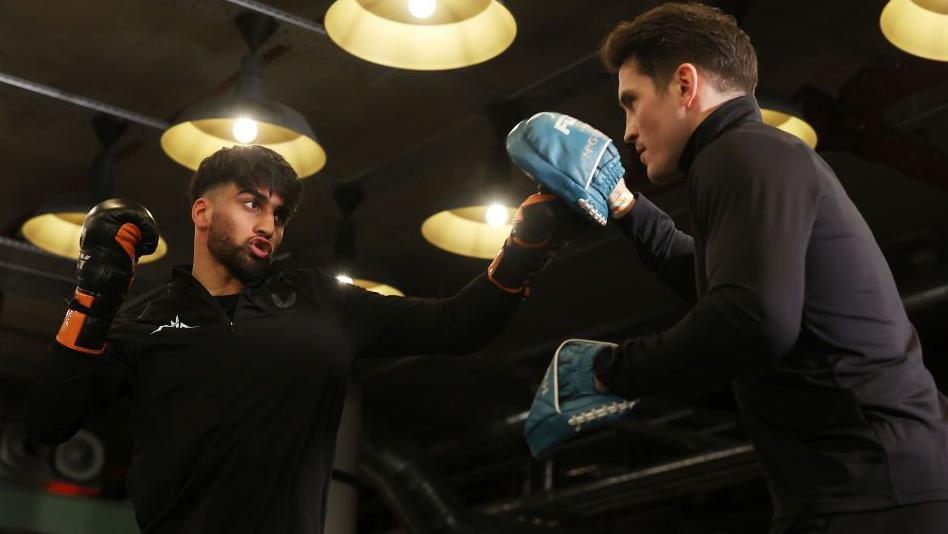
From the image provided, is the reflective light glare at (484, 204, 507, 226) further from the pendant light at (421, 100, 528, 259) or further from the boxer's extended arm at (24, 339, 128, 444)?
the boxer's extended arm at (24, 339, 128, 444)

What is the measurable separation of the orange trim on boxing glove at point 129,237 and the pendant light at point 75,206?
2.84 metres

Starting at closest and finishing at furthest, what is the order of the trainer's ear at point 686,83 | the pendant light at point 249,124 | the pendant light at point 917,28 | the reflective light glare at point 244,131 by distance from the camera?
the trainer's ear at point 686,83 < the pendant light at point 917,28 < the pendant light at point 249,124 < the reflective light glare at point 244,131

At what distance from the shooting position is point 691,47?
6.88 feet

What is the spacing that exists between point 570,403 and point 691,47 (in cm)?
65

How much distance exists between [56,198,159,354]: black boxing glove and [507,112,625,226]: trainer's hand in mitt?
2.89 ft

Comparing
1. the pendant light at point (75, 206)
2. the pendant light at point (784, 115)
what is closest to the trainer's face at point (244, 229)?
the pendant light at point (784, 115)

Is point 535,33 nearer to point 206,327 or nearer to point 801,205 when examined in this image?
point 206,327

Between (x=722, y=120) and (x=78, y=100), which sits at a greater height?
(x=78, y=100)

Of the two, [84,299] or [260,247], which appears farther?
[260,247]

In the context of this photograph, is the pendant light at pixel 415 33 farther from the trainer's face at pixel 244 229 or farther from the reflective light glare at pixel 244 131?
the trainer's face at pixel 244 229

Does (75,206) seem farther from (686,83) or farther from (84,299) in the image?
(686,83)

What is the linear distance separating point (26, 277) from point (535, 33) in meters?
4.21

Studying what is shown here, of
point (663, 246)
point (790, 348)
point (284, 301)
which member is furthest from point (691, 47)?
point (284, 301)

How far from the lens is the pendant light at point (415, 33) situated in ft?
13.2
